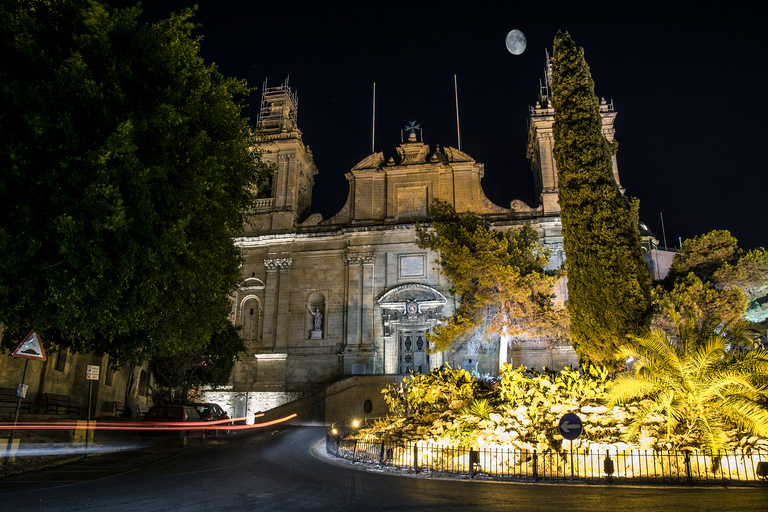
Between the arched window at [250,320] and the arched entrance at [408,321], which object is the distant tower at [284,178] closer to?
the arched window at [250,320]

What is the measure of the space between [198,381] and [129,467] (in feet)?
49.9

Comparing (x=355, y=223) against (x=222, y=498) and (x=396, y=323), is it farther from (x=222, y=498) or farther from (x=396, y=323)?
(x=222, y=498)

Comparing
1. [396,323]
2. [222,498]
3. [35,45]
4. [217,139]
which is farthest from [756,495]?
[396,323]

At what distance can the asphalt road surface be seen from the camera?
8.07 m

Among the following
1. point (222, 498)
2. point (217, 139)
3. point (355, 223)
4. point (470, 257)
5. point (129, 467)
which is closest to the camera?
point (222, 498)

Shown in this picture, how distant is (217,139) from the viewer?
45.5 ft

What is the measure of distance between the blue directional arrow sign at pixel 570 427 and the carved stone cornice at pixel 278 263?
2578 cm

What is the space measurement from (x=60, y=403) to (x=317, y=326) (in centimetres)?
1481

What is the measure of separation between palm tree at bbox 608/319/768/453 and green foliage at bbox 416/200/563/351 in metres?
11.4

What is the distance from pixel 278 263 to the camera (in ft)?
112

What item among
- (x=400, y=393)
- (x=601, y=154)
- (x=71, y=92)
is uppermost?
(x=601, y=154)

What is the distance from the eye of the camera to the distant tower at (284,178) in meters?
35.1

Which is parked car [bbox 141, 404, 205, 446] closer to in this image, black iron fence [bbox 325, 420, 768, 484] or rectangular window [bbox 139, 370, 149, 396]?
black iron fence [bbox 325, 420, 768, 484]

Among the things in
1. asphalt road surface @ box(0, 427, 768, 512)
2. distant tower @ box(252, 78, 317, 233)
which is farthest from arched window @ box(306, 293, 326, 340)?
asphalt road surface @ box(0, 427, 768, 512)
